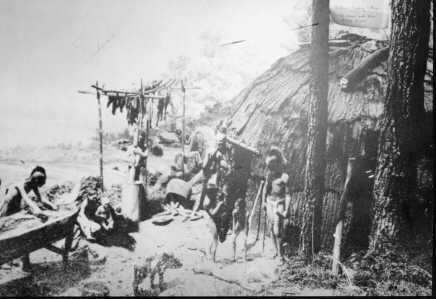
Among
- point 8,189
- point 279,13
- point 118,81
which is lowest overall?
point 8,189

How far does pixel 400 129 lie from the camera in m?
6.17

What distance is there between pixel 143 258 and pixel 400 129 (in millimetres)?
5319

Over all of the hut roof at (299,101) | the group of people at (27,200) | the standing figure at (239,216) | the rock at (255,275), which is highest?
the hut roof at (299,101)

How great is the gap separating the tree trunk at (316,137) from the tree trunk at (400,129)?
1.06 m

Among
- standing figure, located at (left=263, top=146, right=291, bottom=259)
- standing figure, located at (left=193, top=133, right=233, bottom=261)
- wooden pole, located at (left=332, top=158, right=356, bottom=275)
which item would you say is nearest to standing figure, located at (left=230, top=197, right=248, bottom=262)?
standing figure, located at (left=193, top=133, right=233, bottom=261)

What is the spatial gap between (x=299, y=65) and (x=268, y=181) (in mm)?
2866

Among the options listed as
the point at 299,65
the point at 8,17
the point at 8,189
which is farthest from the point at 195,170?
the point at 8,17

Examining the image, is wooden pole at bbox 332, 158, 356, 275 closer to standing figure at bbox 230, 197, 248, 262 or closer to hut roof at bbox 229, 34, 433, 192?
hut roof at bbox 229, 34, 433, 192

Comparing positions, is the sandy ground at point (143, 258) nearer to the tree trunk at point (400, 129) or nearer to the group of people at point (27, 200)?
the group of people at point (27, 200)

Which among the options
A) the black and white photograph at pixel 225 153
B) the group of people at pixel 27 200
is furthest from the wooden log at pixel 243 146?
the group of people at pixel 27 200

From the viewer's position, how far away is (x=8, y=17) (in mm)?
7012

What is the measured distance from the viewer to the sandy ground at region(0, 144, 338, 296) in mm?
5688

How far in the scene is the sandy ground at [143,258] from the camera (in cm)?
569

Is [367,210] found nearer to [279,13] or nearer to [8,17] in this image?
[279,13]
